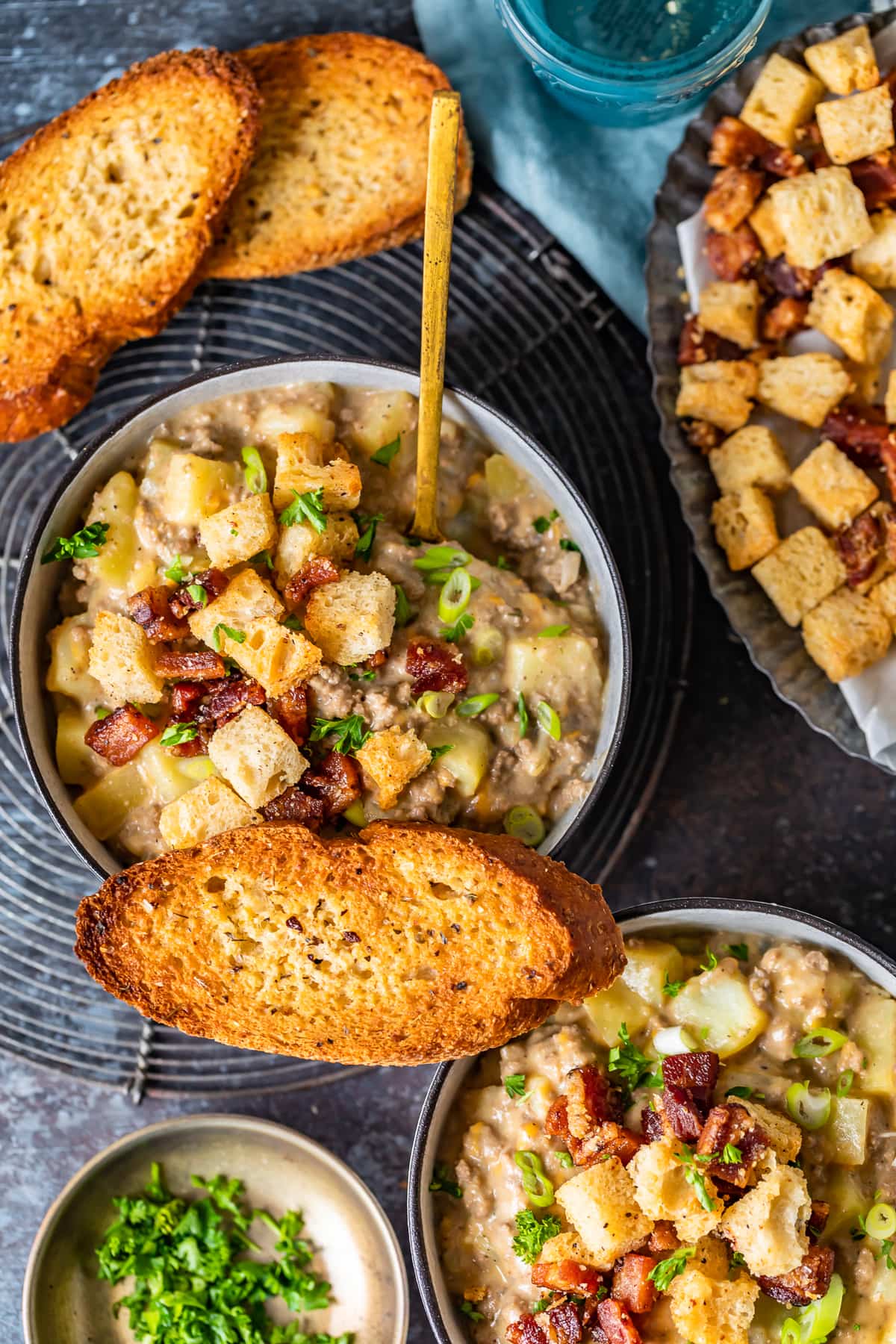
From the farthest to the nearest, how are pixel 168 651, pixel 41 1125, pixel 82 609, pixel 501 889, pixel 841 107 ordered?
pixel 41 1125 < pixel 841 107 < pixel 82 609 < pixel 168 651 < pixel 501 889

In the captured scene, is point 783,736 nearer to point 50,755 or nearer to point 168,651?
point 168,651

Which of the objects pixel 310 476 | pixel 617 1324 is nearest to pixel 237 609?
pixel 310 476

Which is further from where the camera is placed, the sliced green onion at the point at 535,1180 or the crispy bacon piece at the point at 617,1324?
the sliced green onion at the point at 535,1180

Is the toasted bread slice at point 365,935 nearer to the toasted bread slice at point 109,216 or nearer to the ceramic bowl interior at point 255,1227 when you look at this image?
the ceramic bowl interior at point 255,1227

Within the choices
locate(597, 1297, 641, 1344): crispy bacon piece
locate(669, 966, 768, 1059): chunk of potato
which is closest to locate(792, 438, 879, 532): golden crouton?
locate(669, 966, 768, 1059): chunk of potato

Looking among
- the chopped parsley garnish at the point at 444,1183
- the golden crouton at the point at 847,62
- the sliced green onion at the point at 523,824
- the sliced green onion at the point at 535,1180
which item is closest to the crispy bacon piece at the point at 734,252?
the golden crouton at the point at 847,62

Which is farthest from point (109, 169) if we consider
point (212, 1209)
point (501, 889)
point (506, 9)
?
point (212, 1209)
